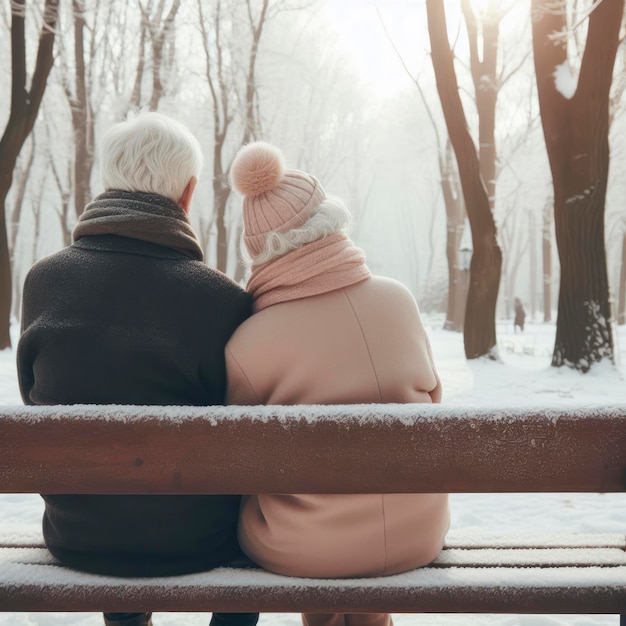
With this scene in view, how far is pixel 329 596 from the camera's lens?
180 cm

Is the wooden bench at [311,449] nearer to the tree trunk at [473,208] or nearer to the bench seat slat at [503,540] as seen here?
the bench seat slat at [503,540]

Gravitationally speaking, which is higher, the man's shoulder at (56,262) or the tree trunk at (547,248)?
Answer: the man's shoulder at (56,262)

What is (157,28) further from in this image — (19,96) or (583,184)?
(583,184)

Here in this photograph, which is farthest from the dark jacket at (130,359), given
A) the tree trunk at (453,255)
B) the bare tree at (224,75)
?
the tree trunk at (453,255)

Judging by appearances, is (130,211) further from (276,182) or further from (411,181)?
(411,181)

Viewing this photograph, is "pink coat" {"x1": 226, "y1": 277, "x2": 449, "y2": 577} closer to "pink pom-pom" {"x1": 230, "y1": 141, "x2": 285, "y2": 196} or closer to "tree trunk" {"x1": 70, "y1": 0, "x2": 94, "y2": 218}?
"pink pom-pom" {"x1": 230, "y1": 141, "x2": 285, "y2": 196}

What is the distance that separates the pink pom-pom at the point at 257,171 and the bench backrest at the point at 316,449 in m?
0.75

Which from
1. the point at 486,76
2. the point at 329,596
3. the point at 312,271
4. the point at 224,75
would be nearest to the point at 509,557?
the point at 329,596

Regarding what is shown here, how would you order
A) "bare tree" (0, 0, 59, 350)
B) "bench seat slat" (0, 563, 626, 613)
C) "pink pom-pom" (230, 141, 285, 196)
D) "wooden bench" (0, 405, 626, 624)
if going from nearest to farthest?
"wooden bench" (0, 405, 626, 624) < "bench seat slat" (0, 563, 626, 613) < "pink pom-pom" (230, 141, 285, 196) < "bare tree" (0, 0, 59, 350)

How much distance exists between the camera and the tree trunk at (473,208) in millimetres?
9836

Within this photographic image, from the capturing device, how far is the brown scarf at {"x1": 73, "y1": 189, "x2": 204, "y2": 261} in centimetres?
201

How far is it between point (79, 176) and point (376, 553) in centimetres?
1503

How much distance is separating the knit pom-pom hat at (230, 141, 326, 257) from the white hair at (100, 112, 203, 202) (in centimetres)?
22

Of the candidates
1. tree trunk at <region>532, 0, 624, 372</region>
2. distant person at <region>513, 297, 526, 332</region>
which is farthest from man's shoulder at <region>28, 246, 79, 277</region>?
distant person at <region>513, 297, 526, 332</region>
